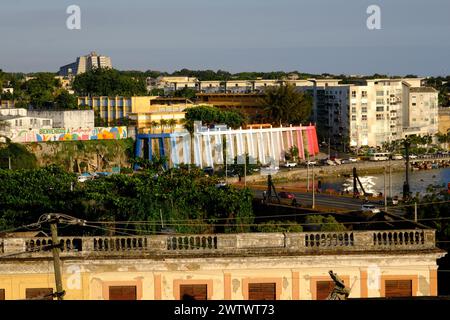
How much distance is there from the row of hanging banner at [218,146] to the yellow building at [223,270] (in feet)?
172

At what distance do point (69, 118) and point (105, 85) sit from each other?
75.0ft

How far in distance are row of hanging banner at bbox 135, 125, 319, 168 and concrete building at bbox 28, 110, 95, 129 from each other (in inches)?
163

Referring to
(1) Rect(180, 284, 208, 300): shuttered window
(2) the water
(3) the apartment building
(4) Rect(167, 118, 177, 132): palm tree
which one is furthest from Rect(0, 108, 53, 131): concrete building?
(1) Rect(180, 284, 208, 300): shuttered window

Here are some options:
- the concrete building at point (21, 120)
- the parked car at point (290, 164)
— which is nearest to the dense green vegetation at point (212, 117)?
the parked car at point (290, 164)

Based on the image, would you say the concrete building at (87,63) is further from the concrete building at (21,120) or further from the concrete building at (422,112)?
the concrete building at (21,120)

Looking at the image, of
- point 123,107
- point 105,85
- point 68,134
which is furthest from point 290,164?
point 105,85

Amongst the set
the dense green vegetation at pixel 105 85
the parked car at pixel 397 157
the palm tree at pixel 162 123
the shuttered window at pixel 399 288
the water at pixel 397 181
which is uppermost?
the dense green vegetation at pixel 105 85

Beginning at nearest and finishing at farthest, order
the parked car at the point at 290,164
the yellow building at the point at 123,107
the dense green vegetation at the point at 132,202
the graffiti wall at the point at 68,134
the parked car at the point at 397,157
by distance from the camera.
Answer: the dense green vegetation at the point at 132,202 < the graffiti wall at the point at 68,134 < the parked car at the point at 290,164 < the parked car at the point at 397,157 < the yellow building at the point at 123,107

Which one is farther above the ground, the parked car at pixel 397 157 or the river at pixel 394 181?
the parked car at pixel 397 157

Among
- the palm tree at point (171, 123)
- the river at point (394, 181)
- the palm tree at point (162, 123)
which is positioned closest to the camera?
the river at point (394, 181)

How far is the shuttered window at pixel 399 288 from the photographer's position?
39.5 ft

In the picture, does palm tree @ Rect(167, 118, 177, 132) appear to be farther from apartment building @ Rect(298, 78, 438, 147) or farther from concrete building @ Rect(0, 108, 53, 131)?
apartment building @ Rect(298, 78, 438, 147)

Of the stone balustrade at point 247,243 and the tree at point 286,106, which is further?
the tree at point 286,106

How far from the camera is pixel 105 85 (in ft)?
287
